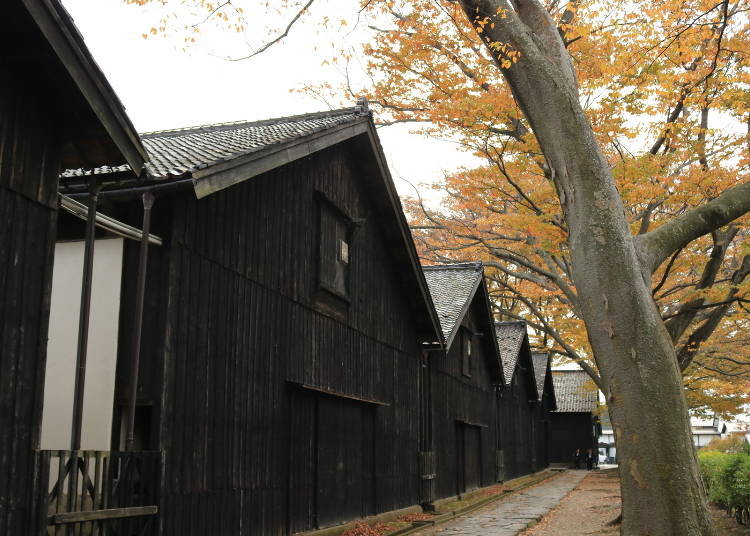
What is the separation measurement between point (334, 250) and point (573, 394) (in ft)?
146

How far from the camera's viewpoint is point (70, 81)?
21.0 ft

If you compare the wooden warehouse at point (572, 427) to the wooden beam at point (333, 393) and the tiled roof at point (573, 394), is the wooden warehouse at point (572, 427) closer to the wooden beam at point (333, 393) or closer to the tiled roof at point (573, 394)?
the tiled roof at point (573, 394)

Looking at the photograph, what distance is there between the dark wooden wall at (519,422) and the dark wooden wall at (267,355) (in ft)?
56.8

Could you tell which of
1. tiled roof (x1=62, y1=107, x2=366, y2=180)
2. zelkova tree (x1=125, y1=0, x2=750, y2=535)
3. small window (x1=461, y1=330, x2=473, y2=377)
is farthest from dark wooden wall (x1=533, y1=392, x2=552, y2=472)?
tiled roof (x1=62, y1=107, x2=366, y2=180)

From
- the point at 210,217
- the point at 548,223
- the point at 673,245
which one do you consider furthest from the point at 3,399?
the point at 548,223

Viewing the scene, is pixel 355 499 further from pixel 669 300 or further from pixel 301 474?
pixel 669 300

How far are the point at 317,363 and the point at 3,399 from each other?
7300 millimetres

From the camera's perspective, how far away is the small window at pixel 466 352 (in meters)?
25.0

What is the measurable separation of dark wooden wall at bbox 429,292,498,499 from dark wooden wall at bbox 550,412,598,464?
25096mm

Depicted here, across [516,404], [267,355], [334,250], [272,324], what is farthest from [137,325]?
[516,404]

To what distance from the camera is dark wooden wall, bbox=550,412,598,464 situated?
53.3m

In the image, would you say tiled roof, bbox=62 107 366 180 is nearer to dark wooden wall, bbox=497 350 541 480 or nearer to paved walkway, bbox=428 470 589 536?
paved walkway, bbox=428 470 589 536

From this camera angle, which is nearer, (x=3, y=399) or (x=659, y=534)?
(x=3, y=399)

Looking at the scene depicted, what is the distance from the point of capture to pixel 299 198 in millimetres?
12555
